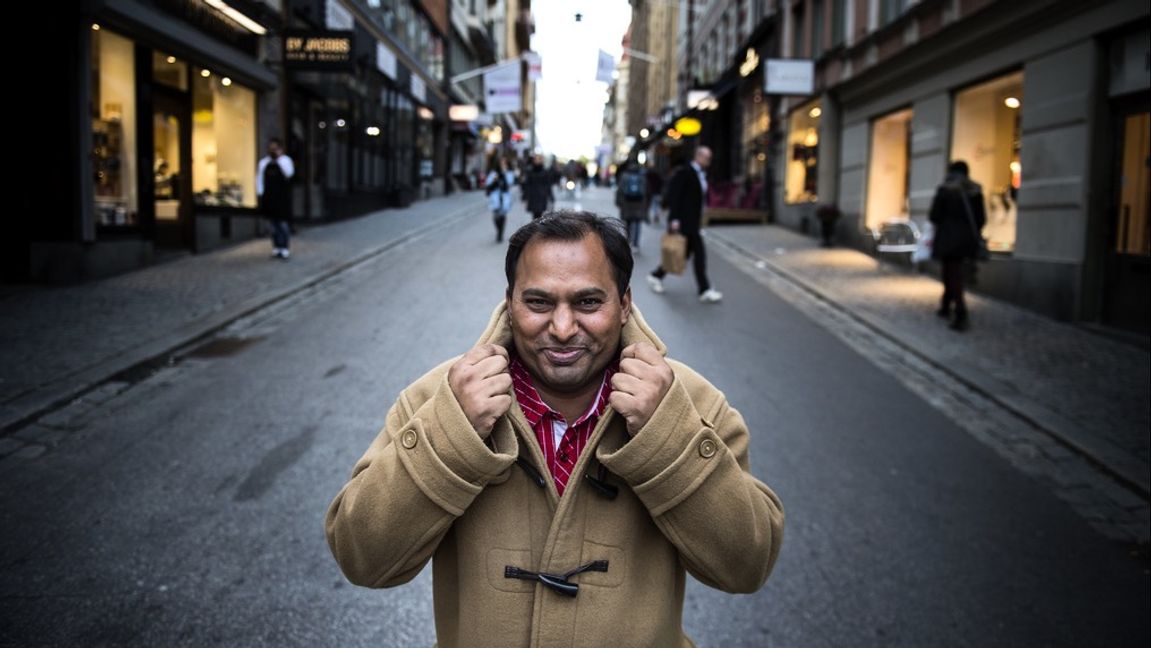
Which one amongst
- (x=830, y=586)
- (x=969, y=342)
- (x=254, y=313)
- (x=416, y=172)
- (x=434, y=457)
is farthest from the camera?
(x=416, y=172)

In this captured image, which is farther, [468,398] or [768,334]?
[768,334]

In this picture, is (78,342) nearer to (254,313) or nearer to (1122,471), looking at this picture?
(254,313)

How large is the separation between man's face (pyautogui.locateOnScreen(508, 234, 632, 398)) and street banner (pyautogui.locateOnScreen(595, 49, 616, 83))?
1425 inches

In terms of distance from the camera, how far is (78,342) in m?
8.59

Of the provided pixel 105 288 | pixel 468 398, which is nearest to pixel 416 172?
pixel 105 288

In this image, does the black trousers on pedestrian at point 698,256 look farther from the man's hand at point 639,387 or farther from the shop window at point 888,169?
the man's hand at point 639,387

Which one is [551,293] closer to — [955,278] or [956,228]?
[955,278]

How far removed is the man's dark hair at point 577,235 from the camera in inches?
75.5

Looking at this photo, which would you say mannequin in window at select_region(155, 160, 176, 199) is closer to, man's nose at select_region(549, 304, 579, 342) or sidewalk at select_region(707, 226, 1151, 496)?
sidewalk at select_region(707, 226, 1151, 496)

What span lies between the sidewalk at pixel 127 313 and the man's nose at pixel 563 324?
532 cm

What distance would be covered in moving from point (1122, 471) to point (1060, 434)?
30.4 inches

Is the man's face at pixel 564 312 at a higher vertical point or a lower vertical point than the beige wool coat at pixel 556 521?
higher

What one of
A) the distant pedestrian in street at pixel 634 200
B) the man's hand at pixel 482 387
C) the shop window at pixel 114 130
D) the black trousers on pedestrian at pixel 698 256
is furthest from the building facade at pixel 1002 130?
the shop window at pixel 114 130

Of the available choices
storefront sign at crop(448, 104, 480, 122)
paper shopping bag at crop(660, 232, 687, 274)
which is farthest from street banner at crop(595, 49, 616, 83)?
paper shopping bag at crop(660, 232, 687, 274)
